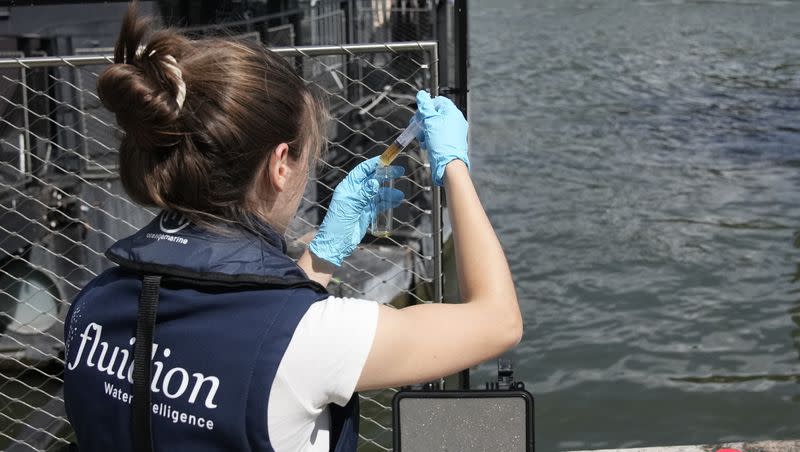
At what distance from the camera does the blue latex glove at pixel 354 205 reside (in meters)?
2.20

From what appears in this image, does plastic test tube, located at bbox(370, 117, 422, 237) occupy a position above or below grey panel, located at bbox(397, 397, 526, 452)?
above

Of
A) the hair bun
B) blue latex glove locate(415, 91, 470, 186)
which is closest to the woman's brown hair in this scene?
the hair bun

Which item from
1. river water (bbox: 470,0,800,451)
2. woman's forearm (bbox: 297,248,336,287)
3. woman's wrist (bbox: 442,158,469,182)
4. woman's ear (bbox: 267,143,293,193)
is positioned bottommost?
river water (bbox: 470,0,800,451)

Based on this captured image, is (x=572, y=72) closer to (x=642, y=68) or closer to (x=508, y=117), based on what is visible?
(x=642, y=68)

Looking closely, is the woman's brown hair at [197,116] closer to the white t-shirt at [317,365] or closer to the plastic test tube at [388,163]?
the white t-shirt at [317,365]

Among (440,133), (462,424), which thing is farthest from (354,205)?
(462,424)

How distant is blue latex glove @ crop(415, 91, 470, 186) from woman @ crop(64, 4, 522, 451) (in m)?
0.45

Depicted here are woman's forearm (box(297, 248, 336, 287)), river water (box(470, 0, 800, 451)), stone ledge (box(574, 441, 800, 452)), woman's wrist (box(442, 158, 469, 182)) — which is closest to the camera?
woman's wrist (box(442, 158, 469, 182))

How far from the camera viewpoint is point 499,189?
372 inches

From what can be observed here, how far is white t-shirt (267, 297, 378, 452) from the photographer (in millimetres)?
1344

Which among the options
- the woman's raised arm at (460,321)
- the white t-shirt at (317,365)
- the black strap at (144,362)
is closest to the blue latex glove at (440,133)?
the woman's raised arm at (460,321)

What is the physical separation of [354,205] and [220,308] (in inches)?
36.5

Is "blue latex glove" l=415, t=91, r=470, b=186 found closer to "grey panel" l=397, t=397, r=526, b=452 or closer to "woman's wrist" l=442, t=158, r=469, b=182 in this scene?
"woman's wrist" l=442, t=158, r=469, b=182

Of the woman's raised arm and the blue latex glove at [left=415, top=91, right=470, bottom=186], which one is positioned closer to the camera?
the woman's raised arm
